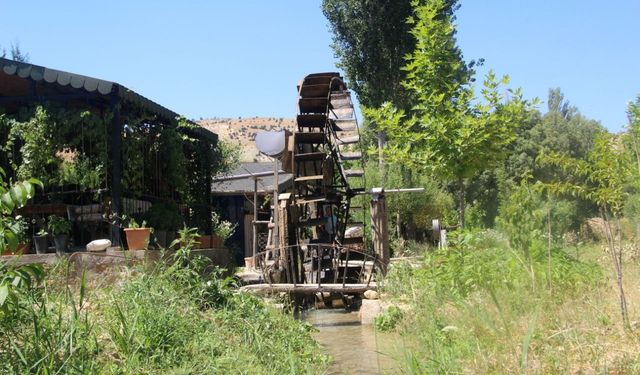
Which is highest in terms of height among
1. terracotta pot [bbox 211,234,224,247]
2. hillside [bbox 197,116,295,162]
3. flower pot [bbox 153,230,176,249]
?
hillside [bbox 197,116,295,162]

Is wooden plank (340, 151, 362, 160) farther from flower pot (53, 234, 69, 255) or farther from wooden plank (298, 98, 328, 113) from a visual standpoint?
flower pot (53, 234, 69, 255)

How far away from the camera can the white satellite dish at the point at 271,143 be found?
43.6 ft

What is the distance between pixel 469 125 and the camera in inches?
381

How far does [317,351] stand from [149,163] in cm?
495

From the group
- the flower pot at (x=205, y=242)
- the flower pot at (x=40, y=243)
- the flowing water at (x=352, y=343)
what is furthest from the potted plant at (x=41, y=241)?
the flowing water at (x=352, y=343)

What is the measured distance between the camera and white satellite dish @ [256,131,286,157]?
1328cm

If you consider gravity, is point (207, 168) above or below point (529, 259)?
above

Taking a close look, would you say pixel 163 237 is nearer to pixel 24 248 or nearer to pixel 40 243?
pixel 40 243

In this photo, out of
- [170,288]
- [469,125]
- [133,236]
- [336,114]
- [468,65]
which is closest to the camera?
[170,288]

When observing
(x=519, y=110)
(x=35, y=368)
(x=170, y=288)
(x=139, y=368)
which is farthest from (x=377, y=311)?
(x=35, y=368)

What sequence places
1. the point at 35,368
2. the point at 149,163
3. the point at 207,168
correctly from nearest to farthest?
the point at 35,368 < the point at 149,163 < the point at 207,168

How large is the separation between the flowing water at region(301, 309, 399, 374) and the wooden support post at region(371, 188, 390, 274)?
127 centimetres

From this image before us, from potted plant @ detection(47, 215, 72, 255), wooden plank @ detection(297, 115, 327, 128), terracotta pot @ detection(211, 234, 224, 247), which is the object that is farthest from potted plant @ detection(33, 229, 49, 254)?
wooden plank @ detection(297, 115, 327, 128)

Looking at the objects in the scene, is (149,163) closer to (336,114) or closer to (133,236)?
(133,236)
